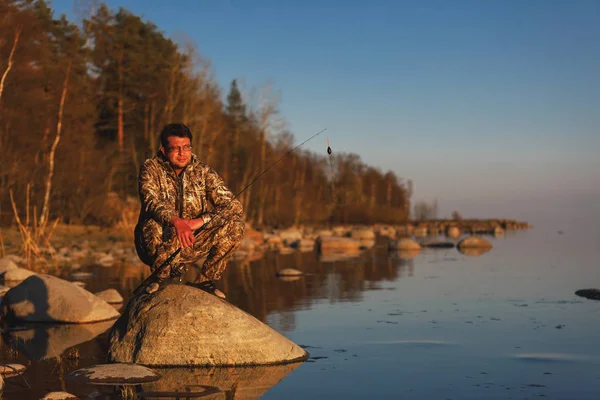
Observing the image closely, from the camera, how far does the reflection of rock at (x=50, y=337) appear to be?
7.78 metres

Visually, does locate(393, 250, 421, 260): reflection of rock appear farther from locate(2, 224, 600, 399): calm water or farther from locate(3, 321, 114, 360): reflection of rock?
locate(3, 321, 114, 360): reflection of rock

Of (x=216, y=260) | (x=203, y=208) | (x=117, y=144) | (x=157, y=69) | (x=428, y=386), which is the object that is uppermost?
(x=157, y=69)

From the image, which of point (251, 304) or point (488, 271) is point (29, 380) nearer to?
point (251, 304)

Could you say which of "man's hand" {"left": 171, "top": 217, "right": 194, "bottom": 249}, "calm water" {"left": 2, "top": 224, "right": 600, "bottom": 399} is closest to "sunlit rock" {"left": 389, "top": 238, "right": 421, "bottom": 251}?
"calm water" {"left": 2, "top": 224, "right": 600, "bottom": 399}

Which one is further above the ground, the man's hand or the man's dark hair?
the man's dark hair

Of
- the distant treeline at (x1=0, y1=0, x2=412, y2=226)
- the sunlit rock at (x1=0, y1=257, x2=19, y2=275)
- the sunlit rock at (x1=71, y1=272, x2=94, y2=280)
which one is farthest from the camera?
the distant treeline at (x1=0, y1=0, x2=412, y2=226)

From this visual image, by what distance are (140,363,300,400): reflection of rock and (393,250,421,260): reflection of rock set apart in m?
18.8

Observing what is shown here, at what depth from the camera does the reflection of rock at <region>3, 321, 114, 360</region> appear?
7777mm

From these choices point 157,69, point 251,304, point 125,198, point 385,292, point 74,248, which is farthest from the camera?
point 157,69

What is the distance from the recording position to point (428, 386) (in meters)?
6.22

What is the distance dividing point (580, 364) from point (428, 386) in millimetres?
1907

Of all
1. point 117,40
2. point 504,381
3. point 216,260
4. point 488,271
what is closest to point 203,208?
point 216,260

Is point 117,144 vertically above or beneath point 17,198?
above

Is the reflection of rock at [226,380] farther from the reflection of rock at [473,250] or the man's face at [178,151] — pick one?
the reflection of rock at [473,250]
